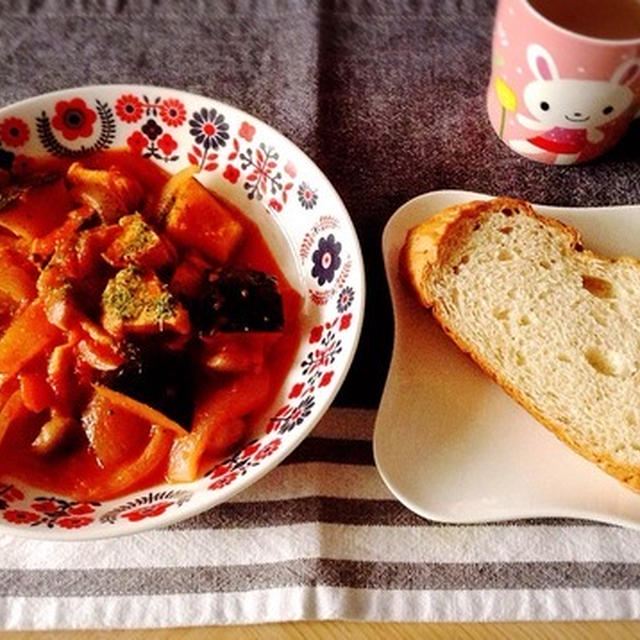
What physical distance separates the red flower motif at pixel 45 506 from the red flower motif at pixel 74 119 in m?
0.57

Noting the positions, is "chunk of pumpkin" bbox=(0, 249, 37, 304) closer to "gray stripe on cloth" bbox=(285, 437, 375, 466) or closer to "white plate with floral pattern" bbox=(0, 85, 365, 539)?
"white plate with floral pattern" bbox=(0, 85, 365, 539)

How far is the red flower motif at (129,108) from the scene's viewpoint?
4.35ft

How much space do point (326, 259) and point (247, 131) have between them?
0.80ft

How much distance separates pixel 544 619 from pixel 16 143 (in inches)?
38.9

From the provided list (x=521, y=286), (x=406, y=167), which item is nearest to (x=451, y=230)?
(x=521, y=286)

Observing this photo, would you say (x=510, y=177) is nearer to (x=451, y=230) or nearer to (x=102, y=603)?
(x=451, y=230)

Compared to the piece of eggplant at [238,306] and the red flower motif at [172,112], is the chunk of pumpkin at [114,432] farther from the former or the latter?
the red flower motif at [172,112]

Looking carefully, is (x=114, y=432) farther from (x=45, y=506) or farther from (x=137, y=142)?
(x=137, y=142)

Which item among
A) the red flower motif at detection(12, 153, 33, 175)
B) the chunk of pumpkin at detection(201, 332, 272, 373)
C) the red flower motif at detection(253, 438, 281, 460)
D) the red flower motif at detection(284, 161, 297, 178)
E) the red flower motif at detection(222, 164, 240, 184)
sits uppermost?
the red flower motif at detection(284, 161, 297, 178)

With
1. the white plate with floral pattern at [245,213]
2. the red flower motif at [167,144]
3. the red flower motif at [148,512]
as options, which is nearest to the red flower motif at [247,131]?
the white plate with floral pattern at [245,213]

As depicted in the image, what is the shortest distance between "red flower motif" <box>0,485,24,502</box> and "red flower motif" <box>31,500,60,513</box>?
0.02 m

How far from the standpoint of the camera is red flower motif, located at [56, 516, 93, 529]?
3.29 ft

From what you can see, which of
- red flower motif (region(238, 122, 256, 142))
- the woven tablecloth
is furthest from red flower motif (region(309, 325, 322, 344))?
red flower motif (region(238, 122, 256, 142))

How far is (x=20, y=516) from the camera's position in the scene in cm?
102
